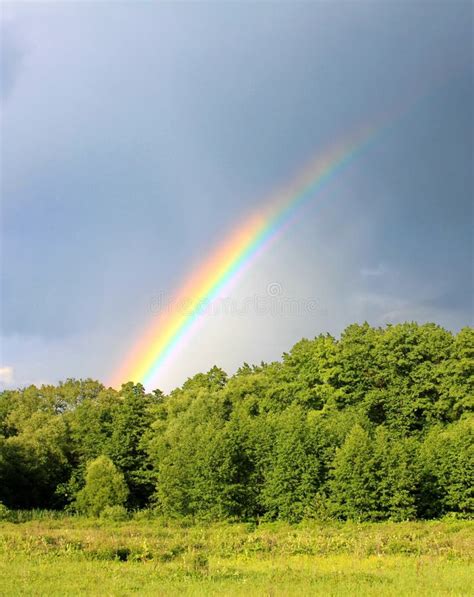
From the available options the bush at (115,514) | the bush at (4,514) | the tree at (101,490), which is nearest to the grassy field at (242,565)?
the bush at (115,514)

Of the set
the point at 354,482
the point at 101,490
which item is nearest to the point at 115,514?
the point at 101,490

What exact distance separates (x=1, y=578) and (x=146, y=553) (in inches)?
282

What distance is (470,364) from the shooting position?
55.3 meters

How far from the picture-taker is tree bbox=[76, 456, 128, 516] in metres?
51.7

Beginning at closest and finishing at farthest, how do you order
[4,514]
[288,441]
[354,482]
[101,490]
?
[354,482]
[4,514]
[288,441]
[101,490]

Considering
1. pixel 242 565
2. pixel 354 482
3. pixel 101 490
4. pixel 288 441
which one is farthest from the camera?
pixel 101 490

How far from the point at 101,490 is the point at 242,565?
110ft

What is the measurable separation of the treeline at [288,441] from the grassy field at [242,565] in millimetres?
10903

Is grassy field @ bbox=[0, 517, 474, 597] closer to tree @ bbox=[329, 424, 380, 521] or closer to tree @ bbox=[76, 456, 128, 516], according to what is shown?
tree @ bbox=[329, 424, 380, 521]

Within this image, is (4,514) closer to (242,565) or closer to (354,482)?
(354,482)

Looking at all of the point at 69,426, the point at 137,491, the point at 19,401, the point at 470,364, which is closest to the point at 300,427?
the point at 470,364

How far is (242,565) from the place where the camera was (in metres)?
21.7

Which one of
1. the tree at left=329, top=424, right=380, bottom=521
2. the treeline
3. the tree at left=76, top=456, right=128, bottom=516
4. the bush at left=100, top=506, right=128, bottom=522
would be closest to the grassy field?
the tree at left=329, top=424, right=380, bottom=521

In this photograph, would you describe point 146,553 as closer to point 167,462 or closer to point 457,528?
point 457,528
